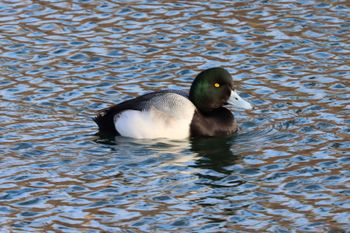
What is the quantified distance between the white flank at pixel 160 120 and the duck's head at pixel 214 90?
0.69 feet

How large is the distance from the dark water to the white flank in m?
0.22

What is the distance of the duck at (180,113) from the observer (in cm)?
1514

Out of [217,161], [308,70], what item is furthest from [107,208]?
[308,70]

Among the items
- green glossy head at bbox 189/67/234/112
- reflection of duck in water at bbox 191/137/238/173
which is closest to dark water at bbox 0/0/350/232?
reflection of duck in water at bbox 191/137/238/173

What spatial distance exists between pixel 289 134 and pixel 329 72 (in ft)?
8.53

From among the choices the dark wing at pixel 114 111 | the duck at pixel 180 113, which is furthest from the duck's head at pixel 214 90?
the dark wing at pixel 114 111

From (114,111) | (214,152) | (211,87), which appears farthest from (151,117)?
(214,152)

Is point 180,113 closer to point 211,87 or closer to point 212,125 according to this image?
point 212,125

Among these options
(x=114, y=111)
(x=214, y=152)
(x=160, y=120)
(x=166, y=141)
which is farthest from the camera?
(x=114, y=111)

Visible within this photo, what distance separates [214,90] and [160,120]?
885mm

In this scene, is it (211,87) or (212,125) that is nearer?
(212,125)

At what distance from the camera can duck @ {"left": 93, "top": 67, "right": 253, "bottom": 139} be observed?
1514 centimetres

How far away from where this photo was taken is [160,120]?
15.2 m

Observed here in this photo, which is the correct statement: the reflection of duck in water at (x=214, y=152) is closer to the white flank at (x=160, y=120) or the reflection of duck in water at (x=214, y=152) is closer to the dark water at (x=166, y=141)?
the dark water at (x=166, y=141)
